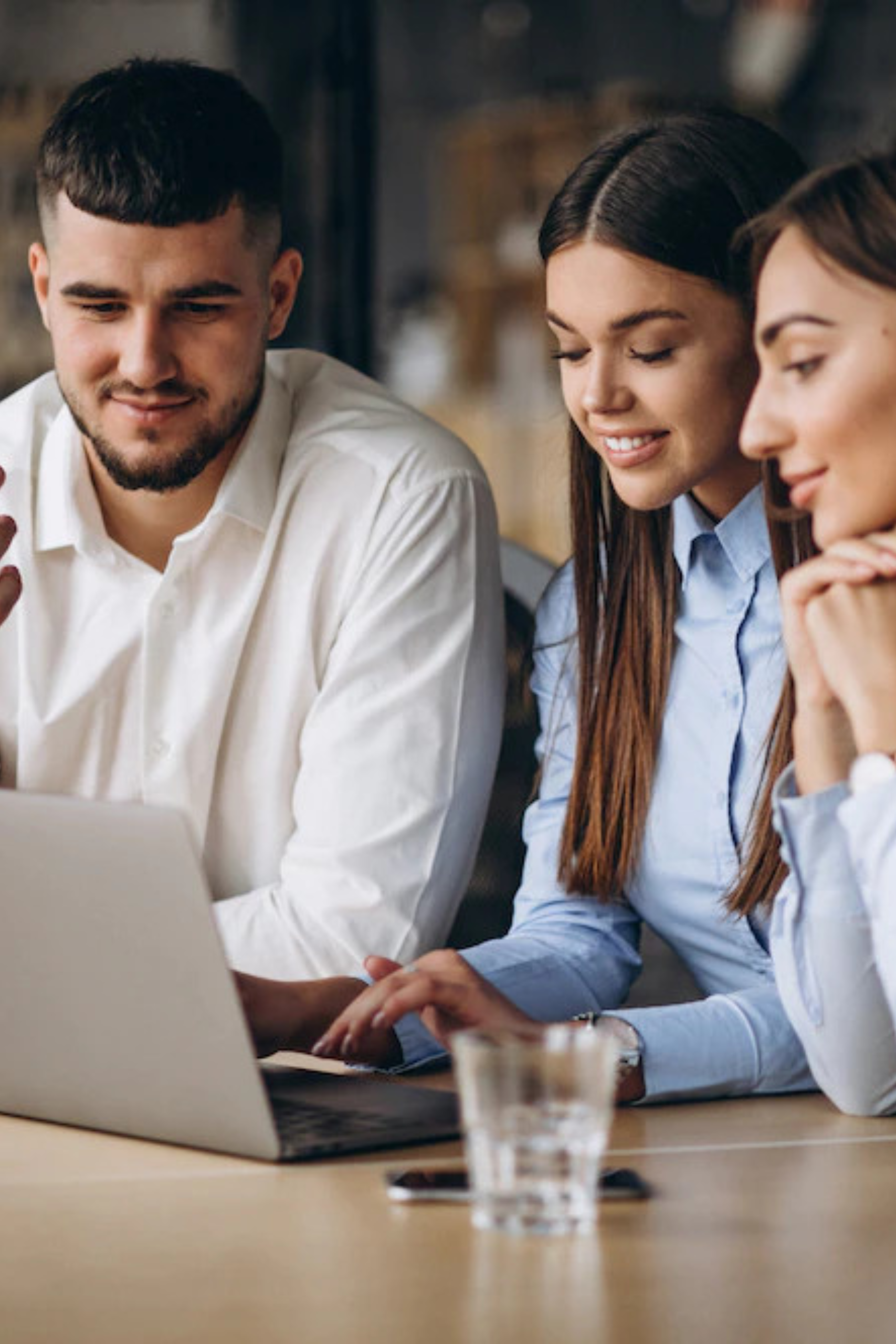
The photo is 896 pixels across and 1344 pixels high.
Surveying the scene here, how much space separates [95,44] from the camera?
473cm

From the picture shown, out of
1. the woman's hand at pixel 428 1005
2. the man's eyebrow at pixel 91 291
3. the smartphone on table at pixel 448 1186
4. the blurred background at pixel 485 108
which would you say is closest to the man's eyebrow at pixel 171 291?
the man's eyebrow at pixel 91 291

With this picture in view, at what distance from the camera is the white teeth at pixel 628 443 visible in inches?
66.2

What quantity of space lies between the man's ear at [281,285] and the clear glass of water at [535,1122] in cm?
122

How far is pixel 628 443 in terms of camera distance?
1688mm

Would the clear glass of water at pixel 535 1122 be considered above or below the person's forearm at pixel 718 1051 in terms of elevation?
above

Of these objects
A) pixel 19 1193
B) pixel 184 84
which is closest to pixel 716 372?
pixel 184 84

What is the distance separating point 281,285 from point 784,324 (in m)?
0.84

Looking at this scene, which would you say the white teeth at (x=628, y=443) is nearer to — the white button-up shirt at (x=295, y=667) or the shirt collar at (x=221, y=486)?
the white button-up shirt at (x=295, y=667)

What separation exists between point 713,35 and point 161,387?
3.15m

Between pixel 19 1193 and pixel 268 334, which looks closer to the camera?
pixel 19 1193

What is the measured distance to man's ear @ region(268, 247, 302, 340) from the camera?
2.10 metres

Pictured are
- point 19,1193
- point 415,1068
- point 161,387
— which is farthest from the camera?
point 161,387

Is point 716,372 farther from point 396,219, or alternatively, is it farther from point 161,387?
point 396,219

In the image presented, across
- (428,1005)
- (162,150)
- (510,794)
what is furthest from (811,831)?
(162,150)
